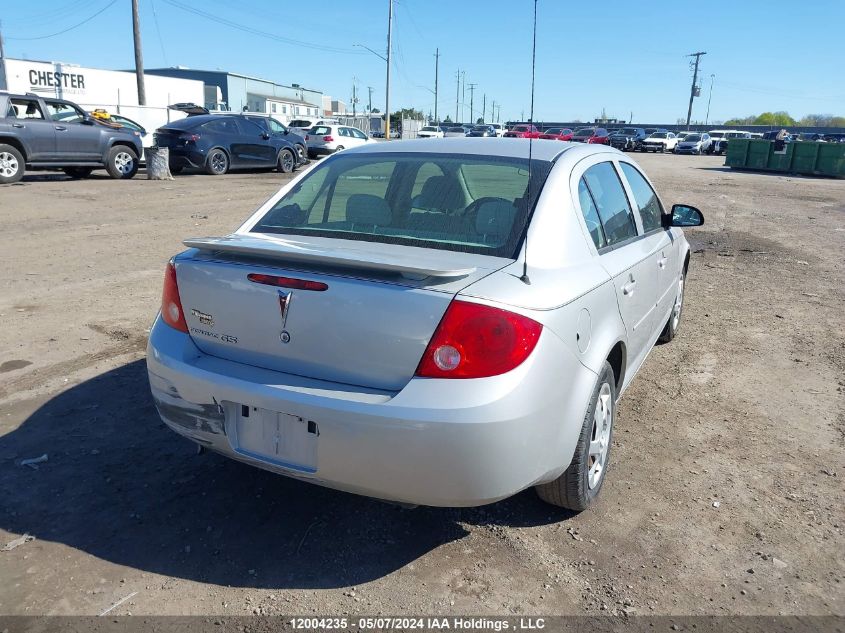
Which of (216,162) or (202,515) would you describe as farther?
(216,162)

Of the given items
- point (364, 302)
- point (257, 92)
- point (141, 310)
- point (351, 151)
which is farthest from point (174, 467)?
point (257, 92)

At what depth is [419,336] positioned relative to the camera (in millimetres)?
2541

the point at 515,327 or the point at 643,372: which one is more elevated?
the point at 515,327

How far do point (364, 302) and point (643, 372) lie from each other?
128 inches

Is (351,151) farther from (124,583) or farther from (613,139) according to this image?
(613,139)

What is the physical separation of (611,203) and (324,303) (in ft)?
6.44

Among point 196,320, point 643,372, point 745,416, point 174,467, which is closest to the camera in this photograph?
point 196,320

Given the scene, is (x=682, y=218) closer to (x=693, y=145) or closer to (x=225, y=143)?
(x=225, y=143)

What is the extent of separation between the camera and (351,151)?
4.03m

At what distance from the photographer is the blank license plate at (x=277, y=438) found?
2660 millimetres

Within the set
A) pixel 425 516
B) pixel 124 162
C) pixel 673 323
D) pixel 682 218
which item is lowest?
pixel 425 516

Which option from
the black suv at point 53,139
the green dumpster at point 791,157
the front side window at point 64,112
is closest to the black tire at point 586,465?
the black suv at point 53,139

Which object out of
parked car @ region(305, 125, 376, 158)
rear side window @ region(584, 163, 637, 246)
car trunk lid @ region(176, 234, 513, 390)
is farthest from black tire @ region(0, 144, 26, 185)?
rear side window @ region(584, 163, 637, 246)

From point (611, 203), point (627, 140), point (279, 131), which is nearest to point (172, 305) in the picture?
point (611, 203)
